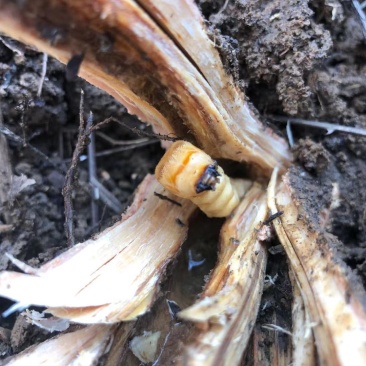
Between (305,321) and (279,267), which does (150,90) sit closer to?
(279,267)

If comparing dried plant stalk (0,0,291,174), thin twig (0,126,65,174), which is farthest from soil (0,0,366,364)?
dried plant stalk (0,0,291,174)

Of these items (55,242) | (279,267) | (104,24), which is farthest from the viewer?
(55,242)

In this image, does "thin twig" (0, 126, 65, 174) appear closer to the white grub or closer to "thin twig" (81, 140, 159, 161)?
"thin twig" (81, 140, 159, 161)

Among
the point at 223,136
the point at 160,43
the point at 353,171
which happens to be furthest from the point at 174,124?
the point at 353,171

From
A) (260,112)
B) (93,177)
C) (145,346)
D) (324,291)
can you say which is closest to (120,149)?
(93,177)

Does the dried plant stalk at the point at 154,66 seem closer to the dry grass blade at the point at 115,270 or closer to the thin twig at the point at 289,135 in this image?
the thin twig at the point at 289,135

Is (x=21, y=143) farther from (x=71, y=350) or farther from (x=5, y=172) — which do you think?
(x=71, y=350)
